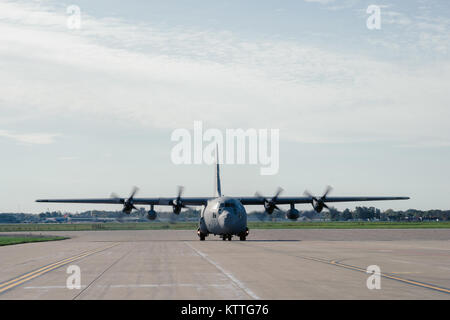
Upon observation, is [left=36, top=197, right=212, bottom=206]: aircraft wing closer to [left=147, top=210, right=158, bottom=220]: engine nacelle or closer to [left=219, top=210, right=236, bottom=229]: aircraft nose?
[left=147, top=210, right=158, bottom=220]: engine nacelle

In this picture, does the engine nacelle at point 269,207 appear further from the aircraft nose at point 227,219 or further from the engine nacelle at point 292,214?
the aircraft nose at point 227,219

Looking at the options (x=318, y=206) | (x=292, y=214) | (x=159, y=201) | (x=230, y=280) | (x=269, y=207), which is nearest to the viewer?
(x=230, y=280)

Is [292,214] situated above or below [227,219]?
above

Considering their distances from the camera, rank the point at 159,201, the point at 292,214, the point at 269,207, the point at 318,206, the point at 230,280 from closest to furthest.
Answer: the point at 230,280, the point at 292,214, the point at 318,206, the point at 269,207, the point at 159,201

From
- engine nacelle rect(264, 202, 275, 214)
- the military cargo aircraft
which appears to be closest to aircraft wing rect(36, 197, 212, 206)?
the military cargo aircraft

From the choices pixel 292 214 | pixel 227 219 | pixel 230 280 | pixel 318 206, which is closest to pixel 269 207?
pixel 292 214

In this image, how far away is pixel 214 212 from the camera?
49.6 meters

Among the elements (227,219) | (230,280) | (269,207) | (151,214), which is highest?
(269,207)

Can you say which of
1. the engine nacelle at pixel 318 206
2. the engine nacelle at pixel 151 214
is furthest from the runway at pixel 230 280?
the engine nacelle at pixel 151 214

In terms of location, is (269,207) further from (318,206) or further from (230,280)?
(230,280)

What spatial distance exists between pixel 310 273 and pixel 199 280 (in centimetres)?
433
